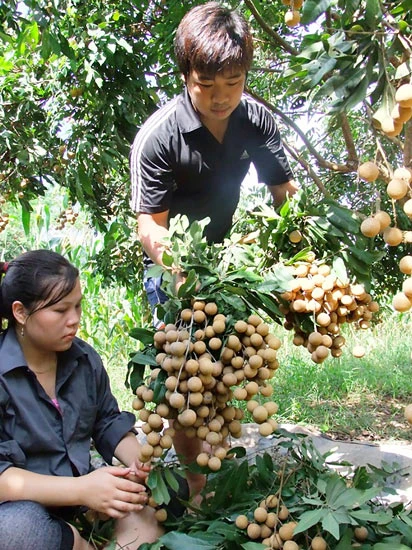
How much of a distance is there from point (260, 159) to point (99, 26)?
959 mm

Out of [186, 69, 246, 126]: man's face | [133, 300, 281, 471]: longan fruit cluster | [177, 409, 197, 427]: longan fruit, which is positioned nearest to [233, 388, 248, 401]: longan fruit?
[133, 300, 281, 471]: longan fruit cluster

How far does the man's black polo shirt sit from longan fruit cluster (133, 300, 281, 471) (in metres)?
0.46

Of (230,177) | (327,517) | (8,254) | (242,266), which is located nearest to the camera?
(327,517)

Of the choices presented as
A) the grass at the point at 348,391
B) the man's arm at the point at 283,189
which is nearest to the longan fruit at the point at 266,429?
the man's arm at the point at 283,189

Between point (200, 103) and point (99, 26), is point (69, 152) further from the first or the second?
point (200, 103)

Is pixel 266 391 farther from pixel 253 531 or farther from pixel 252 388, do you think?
pixel 253 531

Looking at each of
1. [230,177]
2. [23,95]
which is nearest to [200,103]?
[230,177]

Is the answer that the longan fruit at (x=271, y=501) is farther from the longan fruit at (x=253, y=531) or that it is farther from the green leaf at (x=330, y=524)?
the green leaf at (x=330, y=524)

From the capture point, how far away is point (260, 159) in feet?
6.21

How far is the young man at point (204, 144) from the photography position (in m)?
1.55

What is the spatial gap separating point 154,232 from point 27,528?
766mm

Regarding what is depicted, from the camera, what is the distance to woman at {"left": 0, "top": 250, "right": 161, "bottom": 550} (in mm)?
1374

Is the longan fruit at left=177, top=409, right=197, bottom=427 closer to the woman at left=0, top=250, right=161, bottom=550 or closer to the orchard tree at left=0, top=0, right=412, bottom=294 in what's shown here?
the woman at left=0, top=250, right=161, bottom=550

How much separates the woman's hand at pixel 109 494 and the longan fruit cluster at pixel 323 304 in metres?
0.52
